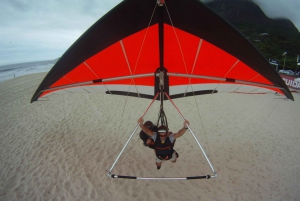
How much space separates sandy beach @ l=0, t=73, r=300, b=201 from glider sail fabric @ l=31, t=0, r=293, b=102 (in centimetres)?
118

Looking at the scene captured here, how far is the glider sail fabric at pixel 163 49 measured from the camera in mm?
1252

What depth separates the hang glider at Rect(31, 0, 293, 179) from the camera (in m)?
1.25

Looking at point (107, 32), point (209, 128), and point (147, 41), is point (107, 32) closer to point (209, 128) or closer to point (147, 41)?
point (147, 41)

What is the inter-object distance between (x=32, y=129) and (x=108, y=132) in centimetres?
281

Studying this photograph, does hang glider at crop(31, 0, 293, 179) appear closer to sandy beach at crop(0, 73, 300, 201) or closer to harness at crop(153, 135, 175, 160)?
harness at crop(153, 135, 175, 160)

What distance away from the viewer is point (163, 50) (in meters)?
1.76

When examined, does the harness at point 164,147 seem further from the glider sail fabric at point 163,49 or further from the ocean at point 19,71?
the ocean at point 19,71

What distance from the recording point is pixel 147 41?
193 cm

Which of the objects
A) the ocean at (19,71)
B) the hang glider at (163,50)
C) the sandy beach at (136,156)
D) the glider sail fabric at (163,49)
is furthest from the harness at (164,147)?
the ocean at (19,71)

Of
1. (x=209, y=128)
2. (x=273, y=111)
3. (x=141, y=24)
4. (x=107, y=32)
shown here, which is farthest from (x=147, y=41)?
(x=273, y=111)

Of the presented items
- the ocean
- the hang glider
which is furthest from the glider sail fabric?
the ocean

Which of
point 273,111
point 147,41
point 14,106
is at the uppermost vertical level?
point 147,41

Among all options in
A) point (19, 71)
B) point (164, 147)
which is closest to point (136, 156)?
point (164, 147)

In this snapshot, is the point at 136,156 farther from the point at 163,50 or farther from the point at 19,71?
the point at 19,71
